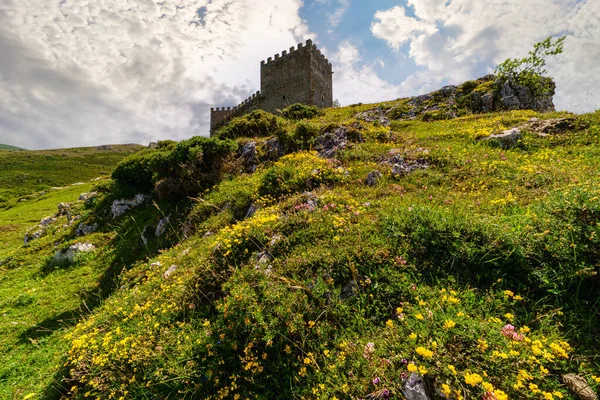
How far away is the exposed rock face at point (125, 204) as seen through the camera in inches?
590

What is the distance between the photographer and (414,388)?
2.80 meters

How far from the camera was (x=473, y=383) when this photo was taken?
251cm

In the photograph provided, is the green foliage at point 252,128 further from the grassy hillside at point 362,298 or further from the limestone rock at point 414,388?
the limestone rock at point 414,388

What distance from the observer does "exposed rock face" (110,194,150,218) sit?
14977 millimetres

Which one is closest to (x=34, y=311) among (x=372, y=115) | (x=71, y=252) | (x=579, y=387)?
(x=71, y=252)

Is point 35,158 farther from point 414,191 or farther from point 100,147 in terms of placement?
point 414,191

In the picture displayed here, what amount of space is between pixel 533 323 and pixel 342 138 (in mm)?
10237

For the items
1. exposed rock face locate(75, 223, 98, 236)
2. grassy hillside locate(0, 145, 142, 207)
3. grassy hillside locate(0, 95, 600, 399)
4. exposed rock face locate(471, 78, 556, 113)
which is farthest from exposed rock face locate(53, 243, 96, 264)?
grassy hillside locate(0, 145, 142, 207)

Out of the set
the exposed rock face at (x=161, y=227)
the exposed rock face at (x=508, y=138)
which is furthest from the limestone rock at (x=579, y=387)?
the exposed rock face at (x=161, y=227)

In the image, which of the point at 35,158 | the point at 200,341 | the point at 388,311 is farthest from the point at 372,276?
the point at 35,158

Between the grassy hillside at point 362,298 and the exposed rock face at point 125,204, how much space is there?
634cm

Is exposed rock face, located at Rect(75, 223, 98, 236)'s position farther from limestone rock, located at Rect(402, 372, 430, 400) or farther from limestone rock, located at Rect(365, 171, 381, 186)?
limestone rock, located at Rect(402, 372, 430, 400)

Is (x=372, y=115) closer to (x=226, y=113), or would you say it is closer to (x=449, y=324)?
(x=449, y=324)

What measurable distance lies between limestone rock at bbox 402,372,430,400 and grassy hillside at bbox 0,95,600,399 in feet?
0.25
